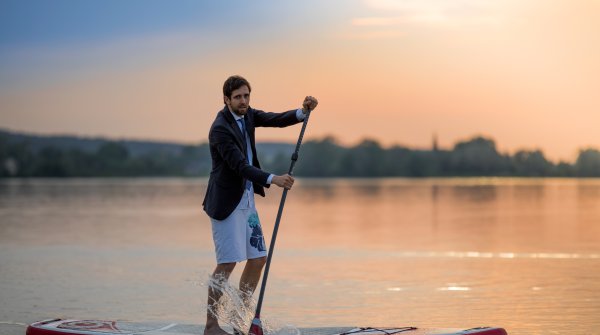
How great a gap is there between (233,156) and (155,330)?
136 centimetres

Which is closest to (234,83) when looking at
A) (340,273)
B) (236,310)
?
(236,310)

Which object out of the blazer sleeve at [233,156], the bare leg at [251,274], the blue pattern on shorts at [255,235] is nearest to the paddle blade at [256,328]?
the bare leg at [251,274]

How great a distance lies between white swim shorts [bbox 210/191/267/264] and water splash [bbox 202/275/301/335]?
0.59 feet

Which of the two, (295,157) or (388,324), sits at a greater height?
(295,157)

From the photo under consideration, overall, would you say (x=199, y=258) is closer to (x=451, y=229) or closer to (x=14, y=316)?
(x=14, y=316)

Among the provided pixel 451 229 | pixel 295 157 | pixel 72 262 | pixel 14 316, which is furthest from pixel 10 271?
pixel 451 229

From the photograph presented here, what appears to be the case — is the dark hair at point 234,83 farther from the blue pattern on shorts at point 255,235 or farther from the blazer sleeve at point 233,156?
the blue pattern on shorts at point 255,235

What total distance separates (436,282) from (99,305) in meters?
3.78

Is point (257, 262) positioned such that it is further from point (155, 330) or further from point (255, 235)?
point (155, 330)

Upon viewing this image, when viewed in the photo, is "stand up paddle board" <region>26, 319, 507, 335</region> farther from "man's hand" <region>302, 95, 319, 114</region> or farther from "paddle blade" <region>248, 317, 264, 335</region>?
"man's hand" <region>302, 95, 319, 114</region>

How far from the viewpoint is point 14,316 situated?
335 inches

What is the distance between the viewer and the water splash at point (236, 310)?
6.85 m

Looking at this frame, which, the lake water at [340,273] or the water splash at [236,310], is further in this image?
the lake water at [340,273]

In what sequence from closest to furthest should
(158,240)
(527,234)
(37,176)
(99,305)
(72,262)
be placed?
(99,305), (72,262), (158,240), (527,234), (37,176)
